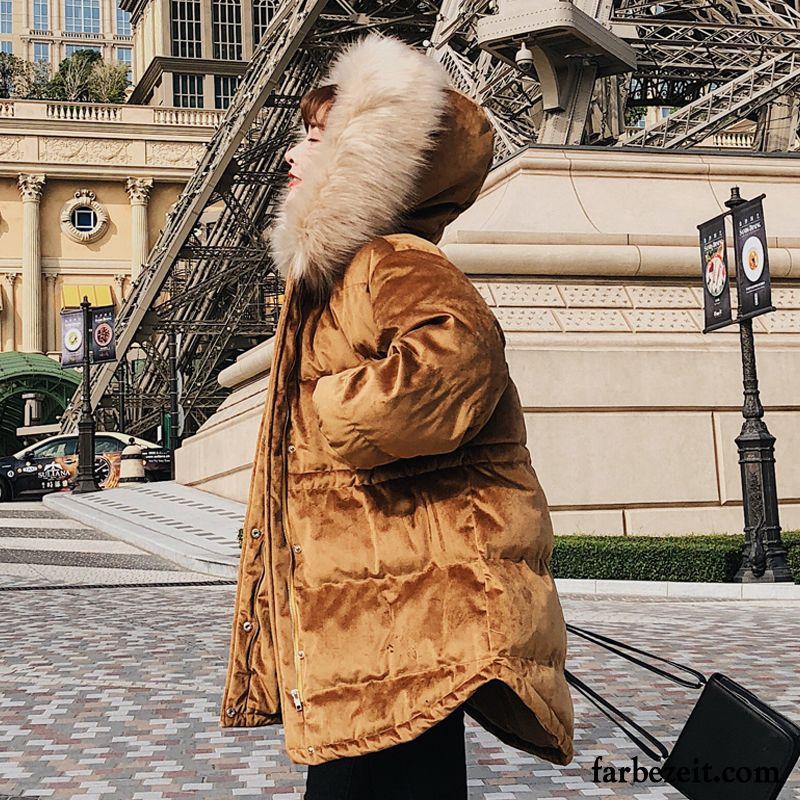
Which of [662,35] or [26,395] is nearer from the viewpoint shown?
[662,35]

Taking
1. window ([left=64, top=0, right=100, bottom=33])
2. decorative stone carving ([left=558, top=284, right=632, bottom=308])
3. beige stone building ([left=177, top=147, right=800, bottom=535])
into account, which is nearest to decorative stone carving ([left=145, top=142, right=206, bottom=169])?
beige stone building ([left=177, top=147, right=800, bottom=535])

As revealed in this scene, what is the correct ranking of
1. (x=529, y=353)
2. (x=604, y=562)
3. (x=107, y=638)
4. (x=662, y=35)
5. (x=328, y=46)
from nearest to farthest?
(x=107, y=638) < (x=604, y=562) < (x=529, y=353) < (x=662, y=35) < (x=328, y=46)

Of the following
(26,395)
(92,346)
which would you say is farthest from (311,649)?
(26,395)

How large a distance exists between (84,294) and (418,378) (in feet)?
166

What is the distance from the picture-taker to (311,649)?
2.45 metres

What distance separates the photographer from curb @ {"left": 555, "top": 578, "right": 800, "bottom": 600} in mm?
10117

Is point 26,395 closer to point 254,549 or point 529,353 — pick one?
point 529,353

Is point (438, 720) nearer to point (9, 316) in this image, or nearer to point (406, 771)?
point (406, 771)

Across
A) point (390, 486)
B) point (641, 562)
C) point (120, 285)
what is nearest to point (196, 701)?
point (390, 486)

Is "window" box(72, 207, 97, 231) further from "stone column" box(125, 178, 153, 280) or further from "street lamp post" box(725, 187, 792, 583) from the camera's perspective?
"street lamp post" box(725, 187, 792, 583)

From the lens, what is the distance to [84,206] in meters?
52.0

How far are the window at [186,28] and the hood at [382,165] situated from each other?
54.1 metres

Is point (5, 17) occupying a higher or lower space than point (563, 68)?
higher

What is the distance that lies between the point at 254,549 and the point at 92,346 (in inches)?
876
